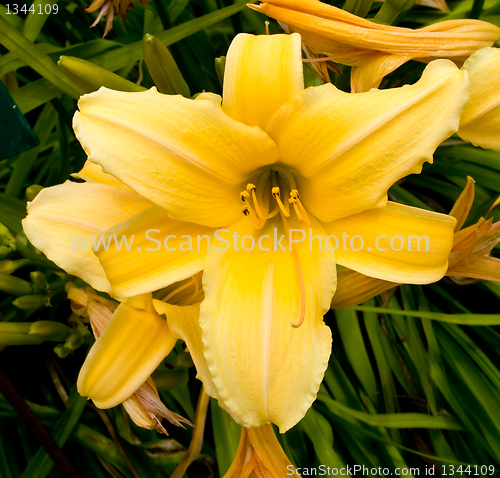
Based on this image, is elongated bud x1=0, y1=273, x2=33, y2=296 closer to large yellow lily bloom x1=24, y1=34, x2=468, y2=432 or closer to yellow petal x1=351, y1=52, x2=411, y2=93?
large yellow lily bloom x1=24, y1=34, x2=468, y2=432

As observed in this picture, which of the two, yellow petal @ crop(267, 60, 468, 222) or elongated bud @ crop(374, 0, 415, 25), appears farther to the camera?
elongated bud @ crop(374, 0, 415, 25)

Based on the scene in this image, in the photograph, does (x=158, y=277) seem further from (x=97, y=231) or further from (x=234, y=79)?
(x=234, y=79)

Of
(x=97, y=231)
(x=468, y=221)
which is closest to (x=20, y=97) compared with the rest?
(x=97, y=231)

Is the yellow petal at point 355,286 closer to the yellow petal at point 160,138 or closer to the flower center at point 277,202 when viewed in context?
the flower center at point 277,202

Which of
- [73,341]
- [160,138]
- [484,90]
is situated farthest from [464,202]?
[73,341]

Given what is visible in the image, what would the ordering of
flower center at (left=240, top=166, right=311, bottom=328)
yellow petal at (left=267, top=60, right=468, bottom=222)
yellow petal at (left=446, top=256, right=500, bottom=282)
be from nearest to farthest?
yellow petal at (left=267, top=60, right=468, bottom=222)
flower center at (left=240, top=166, right=311, bottom=328)
yellow petal at (left=446, top=256, right=500, bottom=282)

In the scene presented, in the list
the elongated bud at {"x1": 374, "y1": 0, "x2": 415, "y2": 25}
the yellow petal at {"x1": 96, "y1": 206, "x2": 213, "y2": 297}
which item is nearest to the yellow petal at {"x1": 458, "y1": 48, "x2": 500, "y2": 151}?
the elongated bud at {"x1": 374, "y1": 0, "x2": 415, "y2": 25}

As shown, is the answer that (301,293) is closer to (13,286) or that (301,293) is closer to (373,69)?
(373,69)

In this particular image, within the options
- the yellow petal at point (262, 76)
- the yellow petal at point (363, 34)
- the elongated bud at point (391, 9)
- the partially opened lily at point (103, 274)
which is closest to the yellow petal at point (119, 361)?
the partially opened lily at point (103, 274)
